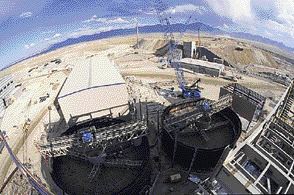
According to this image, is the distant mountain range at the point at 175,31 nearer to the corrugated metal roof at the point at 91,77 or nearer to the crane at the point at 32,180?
the corrugated metal roof at the point at 91,77

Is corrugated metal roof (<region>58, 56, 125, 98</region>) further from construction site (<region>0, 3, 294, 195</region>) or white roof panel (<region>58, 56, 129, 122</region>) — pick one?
construction site (<region>0, 3, 294, 195</region>)

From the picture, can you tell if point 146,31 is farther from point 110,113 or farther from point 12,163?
point 12,163

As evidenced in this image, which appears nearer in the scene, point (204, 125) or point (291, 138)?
point (291, 138)

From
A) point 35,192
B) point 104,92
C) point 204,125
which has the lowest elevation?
point 35,192

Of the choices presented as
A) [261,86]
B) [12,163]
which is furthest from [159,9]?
[12,163]

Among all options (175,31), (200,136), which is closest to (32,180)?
(200,136)

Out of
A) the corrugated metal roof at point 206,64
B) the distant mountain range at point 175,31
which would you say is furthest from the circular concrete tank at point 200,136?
the distant mountain range at point 175,31

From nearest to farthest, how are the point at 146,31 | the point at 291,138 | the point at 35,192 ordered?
the point at 291,138 < the point at 35,192 < the point at 146,31
